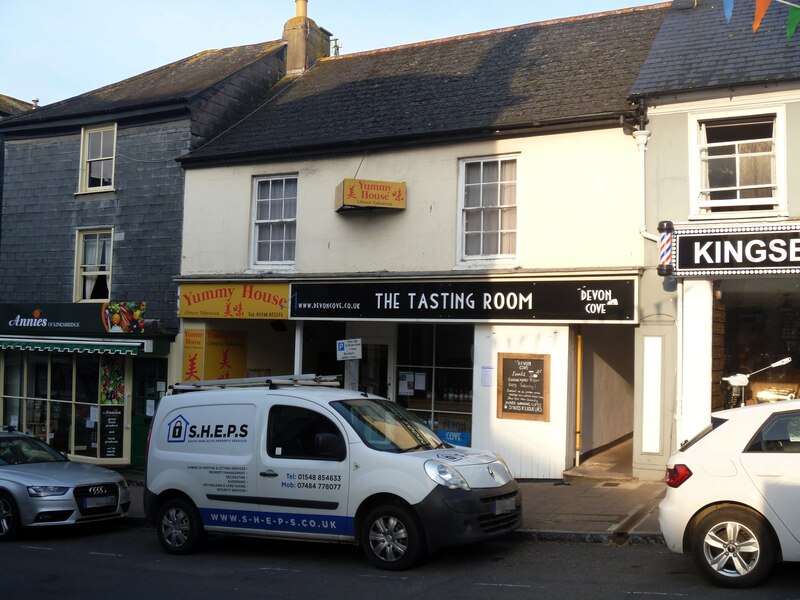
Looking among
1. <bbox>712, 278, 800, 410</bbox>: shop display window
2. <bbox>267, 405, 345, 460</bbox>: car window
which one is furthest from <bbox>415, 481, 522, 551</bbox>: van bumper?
<bbox>712, 278, 800, 410</bbox>: shop display window

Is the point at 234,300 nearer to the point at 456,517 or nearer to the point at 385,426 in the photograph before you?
the point at 385,426

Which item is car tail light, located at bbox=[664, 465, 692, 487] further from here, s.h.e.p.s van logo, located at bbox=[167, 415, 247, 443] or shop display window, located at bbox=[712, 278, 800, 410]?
shop display window, located at bbox=[712, 278, 800, 410]

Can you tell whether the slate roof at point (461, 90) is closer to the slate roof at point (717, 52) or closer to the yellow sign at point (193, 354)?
the slate roof at point (717, 52)

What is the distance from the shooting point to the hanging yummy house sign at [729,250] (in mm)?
11086

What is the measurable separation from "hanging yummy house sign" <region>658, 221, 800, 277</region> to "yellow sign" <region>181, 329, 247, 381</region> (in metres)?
9.11

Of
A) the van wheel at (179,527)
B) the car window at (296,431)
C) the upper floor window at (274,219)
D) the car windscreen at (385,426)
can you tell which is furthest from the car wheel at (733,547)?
the upper floor window at (274,219)

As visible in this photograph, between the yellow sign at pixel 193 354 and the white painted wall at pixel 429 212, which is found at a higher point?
the white painted wall at pixel 429 212

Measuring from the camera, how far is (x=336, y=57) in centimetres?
1967

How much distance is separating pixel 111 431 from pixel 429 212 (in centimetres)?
865

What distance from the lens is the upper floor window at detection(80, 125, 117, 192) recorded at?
18.3 m

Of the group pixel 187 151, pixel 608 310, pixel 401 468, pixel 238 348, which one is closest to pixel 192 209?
pixel 187 151

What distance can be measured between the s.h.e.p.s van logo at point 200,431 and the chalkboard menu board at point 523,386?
5.28 meters

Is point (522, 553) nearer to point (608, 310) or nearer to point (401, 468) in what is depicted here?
point (401, 468)

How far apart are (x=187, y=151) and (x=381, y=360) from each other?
5.89 metres
